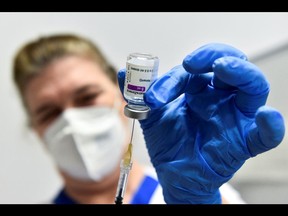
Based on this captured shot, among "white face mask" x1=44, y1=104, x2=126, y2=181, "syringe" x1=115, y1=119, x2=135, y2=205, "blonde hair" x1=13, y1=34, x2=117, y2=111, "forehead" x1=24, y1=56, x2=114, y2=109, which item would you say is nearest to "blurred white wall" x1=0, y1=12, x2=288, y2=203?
"blonde hair" x1=13, y1=34, x2=117, y2=111

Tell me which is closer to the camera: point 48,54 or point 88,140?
point 88,140

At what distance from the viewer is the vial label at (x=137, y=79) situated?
735 mm

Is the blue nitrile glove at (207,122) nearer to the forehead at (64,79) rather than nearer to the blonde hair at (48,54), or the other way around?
the forehead at (64,79)

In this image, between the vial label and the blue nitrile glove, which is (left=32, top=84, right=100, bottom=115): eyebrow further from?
the vial label

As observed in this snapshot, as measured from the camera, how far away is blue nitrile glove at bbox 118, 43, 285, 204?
28.6 inches

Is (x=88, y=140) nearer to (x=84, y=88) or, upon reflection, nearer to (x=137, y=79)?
(x=84, y=88)

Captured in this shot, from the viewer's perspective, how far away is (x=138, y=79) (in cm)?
74

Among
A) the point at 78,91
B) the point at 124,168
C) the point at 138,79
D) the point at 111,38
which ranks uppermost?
the point at 138,79

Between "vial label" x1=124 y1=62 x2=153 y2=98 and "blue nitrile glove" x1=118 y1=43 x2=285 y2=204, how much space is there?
0.06 feet

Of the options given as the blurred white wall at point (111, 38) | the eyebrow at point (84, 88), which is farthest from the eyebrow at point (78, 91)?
the blurred white wall at point (111, 38)

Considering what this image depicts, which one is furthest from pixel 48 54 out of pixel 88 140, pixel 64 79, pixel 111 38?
pixel 88 140

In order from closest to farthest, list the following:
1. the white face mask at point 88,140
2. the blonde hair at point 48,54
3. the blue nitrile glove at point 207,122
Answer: the blue nitrile glove at point 207,122 < the white face mask at point 88,140 < the blonde hair at point 48,54

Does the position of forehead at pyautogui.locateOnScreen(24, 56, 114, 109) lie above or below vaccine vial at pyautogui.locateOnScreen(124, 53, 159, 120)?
below

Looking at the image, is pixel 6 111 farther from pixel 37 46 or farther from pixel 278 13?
pixel 278 13
